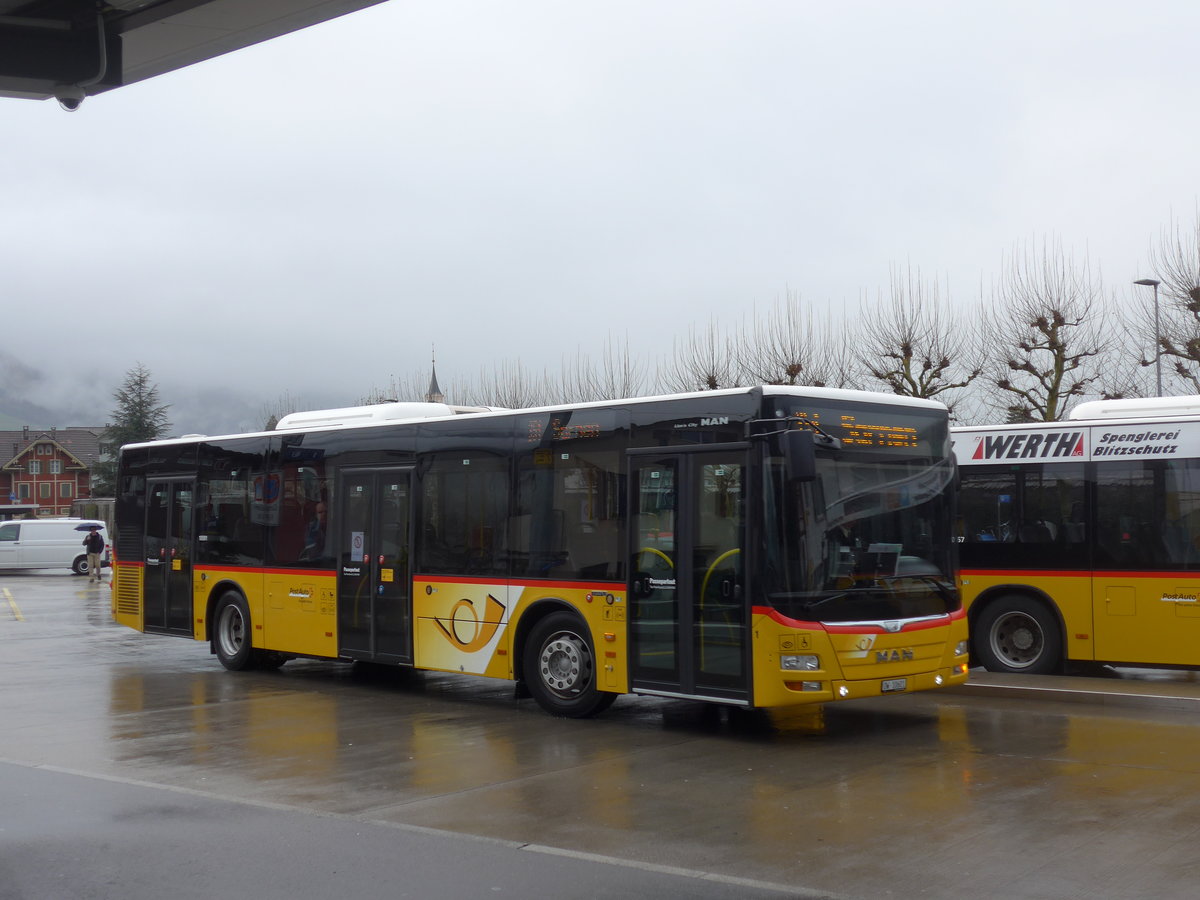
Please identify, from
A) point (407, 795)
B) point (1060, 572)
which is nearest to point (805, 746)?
point (407, 795)

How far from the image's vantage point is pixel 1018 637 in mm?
14984

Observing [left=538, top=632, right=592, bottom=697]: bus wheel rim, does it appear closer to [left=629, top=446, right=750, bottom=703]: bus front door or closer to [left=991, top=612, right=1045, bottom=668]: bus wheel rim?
[left=629, top=446, right=750, bottom=703]: bus front door

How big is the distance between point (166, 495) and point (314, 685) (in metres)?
4.15

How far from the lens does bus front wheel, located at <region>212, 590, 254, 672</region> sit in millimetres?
16495

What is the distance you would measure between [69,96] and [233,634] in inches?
411

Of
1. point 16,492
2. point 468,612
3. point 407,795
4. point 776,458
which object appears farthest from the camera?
point 16,492

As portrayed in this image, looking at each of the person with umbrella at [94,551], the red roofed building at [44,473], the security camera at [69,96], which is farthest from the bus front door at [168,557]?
the red roofed building at [44,473]

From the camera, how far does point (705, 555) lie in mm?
11141

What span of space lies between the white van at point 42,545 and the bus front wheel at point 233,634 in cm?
2952

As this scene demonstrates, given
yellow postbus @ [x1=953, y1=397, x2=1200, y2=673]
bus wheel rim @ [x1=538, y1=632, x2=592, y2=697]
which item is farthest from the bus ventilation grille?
yellow postbus @ [x1=953, y1=397, x2=1200, y2=673]

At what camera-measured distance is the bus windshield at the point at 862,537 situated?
34.9ft

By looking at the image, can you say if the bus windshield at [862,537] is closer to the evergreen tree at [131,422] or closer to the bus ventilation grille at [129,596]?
the bus ventilation grille at [129,596]

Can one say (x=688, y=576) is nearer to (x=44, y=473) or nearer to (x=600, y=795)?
(x=600, y=795)

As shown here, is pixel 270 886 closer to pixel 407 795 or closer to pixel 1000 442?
pixel 407 795
